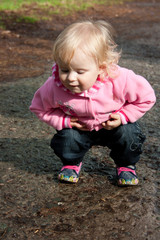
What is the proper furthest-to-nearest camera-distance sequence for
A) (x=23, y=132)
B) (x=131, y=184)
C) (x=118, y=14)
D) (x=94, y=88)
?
(x=118, y=14), (x=23, y=132), (x=131, y=184), (x=94, y=88)

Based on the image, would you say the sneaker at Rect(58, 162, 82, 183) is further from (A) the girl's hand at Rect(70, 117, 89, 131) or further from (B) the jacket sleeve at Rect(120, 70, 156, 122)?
(B) the jacket sleeve at Rect(120, 70, 156, 122)

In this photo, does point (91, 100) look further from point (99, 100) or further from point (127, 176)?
point (127, 176)

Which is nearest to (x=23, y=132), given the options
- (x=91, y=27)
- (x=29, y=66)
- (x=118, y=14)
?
(x=91, y=27)

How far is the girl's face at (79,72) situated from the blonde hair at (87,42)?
1.1 inches

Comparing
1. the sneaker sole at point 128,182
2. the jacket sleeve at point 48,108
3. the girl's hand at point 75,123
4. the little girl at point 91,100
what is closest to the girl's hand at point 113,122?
the little girl at point 91,100

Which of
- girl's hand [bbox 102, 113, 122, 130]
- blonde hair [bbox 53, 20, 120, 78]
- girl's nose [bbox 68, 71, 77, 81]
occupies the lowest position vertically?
girl's hand [bbox 102, 113, 122, 130]

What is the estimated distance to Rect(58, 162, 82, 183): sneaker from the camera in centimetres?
248

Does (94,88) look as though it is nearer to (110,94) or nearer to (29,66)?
(110,94)

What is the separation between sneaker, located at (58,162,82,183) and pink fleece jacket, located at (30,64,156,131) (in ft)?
1.04

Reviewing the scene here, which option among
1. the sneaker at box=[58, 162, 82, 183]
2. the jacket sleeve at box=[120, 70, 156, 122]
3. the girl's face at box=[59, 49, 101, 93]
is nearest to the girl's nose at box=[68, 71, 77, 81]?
the girl's face at box=[59, 49, 101, 93]

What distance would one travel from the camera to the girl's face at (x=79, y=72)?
2.09m

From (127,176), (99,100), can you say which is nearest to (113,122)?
(99,100)

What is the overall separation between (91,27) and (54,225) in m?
1.17

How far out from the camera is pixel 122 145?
243 cm
